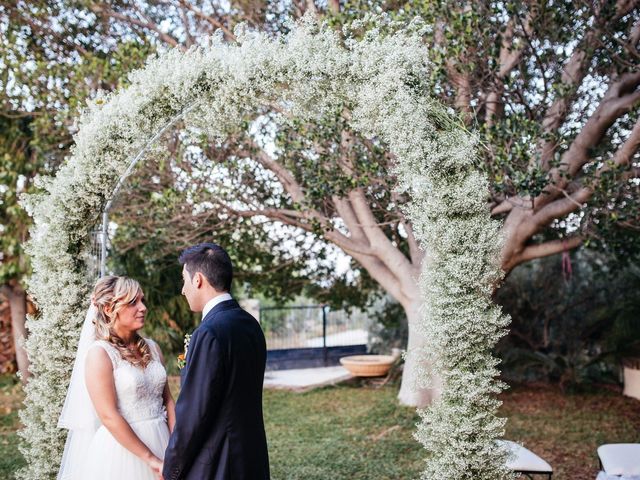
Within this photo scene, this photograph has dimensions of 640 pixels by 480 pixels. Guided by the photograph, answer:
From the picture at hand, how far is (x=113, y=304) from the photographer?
349 centimetres

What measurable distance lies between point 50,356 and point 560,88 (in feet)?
18.9

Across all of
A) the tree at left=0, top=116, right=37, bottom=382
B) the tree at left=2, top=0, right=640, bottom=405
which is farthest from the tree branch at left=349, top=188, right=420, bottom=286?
the tree at left=0, top=116, right=37, bottom=382

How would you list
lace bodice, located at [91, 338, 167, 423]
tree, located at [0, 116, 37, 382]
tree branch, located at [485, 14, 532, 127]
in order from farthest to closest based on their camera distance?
tree, located at [0, 116, 37, 382], tree branch, located at [485, 14, 532, 127], lace bodice, located at [91, 338, 167, 423]

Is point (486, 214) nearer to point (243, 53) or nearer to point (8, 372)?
point (243, 53)

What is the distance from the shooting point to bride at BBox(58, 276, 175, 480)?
11.0ft

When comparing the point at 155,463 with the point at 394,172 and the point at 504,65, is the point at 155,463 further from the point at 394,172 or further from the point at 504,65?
the point at 504,65

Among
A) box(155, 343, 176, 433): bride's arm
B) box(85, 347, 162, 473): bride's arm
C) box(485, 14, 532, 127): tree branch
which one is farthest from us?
box(485, 14, 532, 127): tree branch

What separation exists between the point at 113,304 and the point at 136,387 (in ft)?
1.59

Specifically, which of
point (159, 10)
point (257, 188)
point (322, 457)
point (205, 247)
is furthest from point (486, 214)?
point (159, 10)

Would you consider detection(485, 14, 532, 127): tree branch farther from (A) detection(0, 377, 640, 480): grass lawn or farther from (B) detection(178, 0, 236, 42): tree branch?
(A) detection(0, 377, 640, 480): grass lawn

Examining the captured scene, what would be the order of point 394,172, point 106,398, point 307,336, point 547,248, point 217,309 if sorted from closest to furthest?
point 217,309
point 106,398
point 394,172
point 547,248
point 307,336

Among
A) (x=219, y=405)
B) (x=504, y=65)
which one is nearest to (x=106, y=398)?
(x=219, y=405)

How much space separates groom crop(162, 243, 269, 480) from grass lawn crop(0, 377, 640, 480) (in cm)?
379

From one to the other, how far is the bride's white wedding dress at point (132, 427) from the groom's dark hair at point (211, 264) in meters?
0.82
